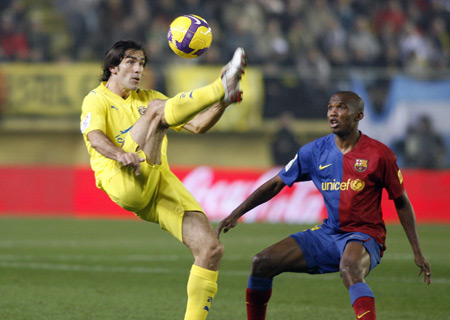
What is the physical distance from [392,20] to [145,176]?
15650 mm

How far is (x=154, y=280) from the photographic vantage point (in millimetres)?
Answer: 8477

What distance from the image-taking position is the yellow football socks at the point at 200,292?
5.09 metres

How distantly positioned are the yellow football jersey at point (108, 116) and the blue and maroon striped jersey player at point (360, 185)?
1.20 metres

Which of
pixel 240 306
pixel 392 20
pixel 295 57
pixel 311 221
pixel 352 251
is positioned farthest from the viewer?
pixel 392 20

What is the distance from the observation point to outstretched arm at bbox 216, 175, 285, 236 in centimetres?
553

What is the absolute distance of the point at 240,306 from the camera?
695 cm

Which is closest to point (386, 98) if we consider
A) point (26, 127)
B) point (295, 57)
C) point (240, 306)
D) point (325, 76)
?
point (325, 76)

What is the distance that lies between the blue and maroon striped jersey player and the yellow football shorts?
93cm

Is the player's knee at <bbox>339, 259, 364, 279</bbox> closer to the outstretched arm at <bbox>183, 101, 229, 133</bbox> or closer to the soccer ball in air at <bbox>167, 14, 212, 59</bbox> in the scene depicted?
the outstretched arm at <bbox>183, 101, 229, 133</bbox>

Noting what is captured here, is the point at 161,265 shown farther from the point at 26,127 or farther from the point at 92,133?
the point at 26,127

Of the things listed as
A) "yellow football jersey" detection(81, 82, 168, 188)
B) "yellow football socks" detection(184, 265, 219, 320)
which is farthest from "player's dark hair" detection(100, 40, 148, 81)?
"yellow football socks" detection(184, 265, 219, 320)

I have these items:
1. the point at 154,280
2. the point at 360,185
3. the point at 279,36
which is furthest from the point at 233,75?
the point at 279,36

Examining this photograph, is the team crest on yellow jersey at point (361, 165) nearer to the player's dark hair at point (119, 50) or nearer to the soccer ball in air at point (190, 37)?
the soccer ball in air at point (190, 37)

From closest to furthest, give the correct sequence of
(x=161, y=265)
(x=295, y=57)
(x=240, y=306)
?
(x=240, y=306) < (x=161, y=265) < (x=295, y=57)
